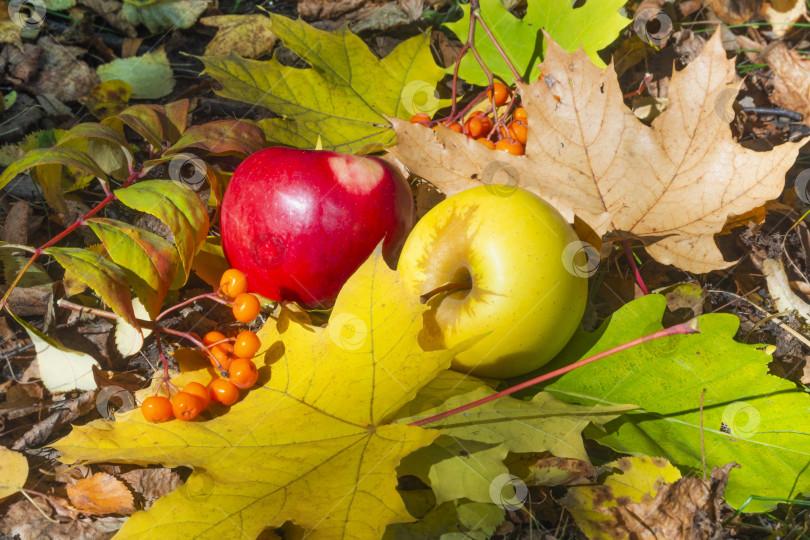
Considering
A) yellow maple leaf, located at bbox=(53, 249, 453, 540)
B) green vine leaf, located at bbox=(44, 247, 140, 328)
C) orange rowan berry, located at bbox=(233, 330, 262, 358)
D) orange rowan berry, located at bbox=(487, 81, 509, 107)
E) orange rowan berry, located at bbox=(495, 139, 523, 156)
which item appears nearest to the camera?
yellow maple leaf, located at bbox=(53, 249, 453, 540)

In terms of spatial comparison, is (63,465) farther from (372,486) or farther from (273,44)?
(273,44)

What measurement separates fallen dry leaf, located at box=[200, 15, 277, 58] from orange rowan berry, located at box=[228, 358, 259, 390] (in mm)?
1148

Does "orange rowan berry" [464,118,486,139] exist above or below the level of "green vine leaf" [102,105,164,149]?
below

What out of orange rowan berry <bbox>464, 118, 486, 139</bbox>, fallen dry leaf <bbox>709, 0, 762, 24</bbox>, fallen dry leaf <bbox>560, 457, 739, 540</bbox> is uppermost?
fallen dry leaf <bbox>709, 0, 762, 24</bbox>

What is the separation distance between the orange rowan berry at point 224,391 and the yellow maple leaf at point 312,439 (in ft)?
0.09

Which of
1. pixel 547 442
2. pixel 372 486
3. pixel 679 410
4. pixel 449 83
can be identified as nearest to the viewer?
pixel 372 486

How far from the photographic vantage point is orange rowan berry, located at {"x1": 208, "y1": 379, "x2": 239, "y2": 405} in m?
1.23

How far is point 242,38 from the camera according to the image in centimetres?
200

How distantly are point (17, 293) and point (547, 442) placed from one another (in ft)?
4.21

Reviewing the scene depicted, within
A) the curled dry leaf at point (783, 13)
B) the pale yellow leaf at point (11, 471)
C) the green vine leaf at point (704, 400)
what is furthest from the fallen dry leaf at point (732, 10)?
the pale yellow leaf at point (11, 471)

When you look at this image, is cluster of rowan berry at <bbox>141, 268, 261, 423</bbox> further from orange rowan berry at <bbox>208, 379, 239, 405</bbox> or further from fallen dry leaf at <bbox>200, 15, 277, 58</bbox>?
fallen dry leaf at <bbox>200, 15, 277, 58</bbox>

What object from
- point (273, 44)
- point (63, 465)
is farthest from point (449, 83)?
point (63, 465)

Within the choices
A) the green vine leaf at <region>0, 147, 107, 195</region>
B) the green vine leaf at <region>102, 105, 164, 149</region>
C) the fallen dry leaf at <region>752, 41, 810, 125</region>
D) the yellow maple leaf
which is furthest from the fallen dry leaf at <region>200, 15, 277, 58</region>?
the fallen dry leaf at <region>752, 41, 810, 125</region>

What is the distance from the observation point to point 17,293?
1522mm
